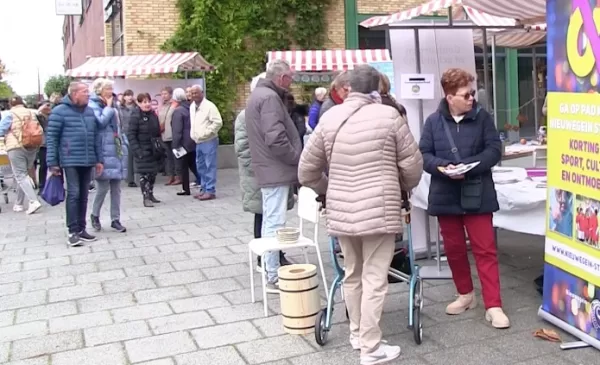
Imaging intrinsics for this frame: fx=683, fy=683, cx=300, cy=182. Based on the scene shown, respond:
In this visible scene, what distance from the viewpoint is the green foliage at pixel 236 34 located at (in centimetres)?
1469

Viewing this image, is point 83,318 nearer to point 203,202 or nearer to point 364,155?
point 364,155

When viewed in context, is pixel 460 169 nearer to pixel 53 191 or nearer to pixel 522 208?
pixel 522 208

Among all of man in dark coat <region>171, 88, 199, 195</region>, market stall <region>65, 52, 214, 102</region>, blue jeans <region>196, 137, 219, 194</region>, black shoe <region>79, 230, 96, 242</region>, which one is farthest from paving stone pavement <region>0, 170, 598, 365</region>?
market stall <region>65, 52, 214, 102</region>

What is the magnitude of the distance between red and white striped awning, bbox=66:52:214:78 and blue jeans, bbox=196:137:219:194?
2.25m

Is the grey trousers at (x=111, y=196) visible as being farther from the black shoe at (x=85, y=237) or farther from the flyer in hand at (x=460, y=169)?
the flyer in hand at (x=460, y=169)

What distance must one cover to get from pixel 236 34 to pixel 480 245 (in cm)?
1159

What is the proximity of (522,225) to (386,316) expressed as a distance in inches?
44.5

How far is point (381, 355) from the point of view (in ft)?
12.5

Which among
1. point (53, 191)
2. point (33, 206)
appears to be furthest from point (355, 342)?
point (33, 206)

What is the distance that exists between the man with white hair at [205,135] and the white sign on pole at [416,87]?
5323 millimetres

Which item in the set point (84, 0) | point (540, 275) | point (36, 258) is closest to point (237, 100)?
point (36, 258)

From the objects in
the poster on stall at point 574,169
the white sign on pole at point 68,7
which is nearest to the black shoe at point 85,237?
the poster on stall at point 574,169

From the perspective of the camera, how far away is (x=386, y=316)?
15.2 ft

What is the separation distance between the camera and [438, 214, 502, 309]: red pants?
4.33m
